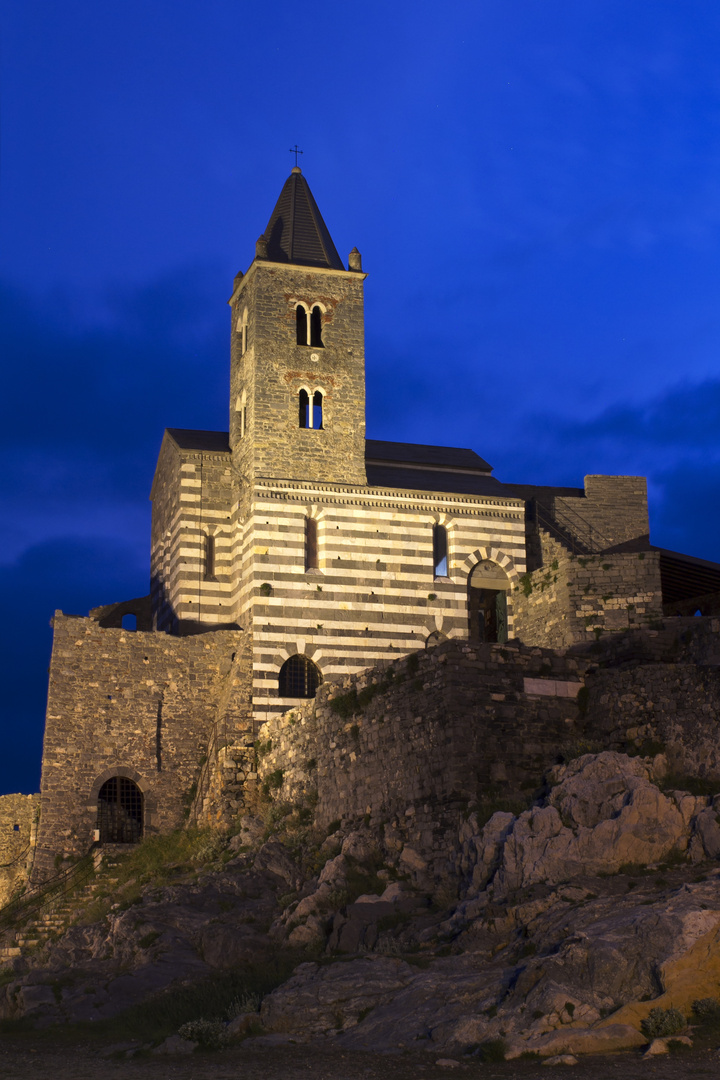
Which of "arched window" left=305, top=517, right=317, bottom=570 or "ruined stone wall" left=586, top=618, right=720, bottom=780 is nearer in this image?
"ruined stone wall" left=586, top=618, right=720, bottom=780

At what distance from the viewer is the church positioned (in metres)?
35.0

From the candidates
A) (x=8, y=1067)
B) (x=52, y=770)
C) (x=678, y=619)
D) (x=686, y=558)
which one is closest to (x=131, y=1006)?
(x=8, y=1067)

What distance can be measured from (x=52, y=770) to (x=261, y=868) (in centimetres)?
923

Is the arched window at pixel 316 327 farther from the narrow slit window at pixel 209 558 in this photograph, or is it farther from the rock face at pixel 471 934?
the rock face at pixel 471 934

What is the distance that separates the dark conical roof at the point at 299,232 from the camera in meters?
41.5

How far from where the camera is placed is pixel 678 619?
30.3 m

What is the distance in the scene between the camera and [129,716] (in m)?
35.5

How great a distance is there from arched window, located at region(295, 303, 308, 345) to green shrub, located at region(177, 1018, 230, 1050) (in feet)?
85.5

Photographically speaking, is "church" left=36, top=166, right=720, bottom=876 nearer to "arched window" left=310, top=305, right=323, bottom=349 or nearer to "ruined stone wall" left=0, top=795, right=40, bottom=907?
"arched window" left=310, top=305, right=323, bottom=349

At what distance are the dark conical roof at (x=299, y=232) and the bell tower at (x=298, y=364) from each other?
52 millimetres

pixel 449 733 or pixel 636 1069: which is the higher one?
pixel 449 733

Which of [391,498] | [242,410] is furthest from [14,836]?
[391,498]

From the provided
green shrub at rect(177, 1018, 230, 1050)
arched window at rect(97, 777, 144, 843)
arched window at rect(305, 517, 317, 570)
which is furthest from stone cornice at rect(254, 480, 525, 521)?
green shrub at rect(177, 1018, 230, 1050)

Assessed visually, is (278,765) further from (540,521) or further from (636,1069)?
(636,1069)
